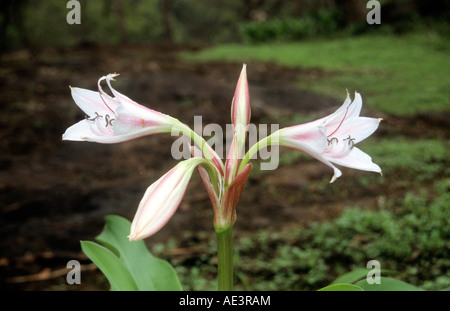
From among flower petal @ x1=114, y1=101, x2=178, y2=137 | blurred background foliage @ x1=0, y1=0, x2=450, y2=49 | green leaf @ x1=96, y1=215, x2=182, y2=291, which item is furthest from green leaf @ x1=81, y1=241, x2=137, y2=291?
blurred background foliage @ x1=0, y1=0, x2=450, y2=49

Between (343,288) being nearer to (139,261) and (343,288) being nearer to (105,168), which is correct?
(139,261)

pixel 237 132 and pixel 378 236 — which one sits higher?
pixel 237 132

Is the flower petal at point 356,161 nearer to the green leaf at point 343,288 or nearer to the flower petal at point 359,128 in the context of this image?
the flower petal at point 359,128

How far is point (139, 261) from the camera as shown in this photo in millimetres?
1743

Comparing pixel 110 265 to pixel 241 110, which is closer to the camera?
pixel 241 110

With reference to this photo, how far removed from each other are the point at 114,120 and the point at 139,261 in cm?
76

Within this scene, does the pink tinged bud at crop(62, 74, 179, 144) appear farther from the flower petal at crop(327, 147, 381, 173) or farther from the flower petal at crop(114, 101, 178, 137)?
the flower petal at crop(327, 147, 381, 173)

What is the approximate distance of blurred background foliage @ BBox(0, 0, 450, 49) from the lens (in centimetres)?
1255

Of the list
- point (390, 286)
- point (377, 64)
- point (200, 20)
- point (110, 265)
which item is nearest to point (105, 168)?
point (110, 265)
